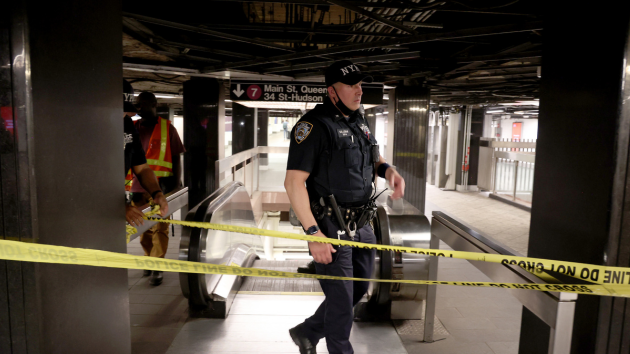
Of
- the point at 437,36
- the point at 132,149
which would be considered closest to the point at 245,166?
the point at 437,36

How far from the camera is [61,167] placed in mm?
1510

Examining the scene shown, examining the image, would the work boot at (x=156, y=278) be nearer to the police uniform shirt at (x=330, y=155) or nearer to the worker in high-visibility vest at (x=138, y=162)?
the worker in high-visibility vest at (x=138, y=162)

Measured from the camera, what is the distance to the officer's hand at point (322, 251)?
2.19m

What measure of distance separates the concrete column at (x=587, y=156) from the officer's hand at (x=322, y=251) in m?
1.11

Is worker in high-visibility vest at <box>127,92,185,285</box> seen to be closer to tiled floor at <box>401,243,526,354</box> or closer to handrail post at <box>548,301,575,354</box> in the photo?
tiled floor at <box>401,243,526,354</box>

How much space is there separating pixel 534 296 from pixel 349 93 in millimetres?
1452

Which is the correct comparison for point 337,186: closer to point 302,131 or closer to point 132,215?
point 302,131

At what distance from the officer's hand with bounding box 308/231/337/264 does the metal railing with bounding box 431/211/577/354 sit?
2.65ft

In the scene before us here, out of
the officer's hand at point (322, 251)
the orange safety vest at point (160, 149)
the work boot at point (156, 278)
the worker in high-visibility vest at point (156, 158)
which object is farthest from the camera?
the orange safety vest at point (160, 149)

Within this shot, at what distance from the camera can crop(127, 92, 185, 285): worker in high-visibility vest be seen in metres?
4.40

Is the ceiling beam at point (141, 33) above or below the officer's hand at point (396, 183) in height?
above

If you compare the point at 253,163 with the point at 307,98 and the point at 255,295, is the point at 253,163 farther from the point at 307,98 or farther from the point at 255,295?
the point at 255,295

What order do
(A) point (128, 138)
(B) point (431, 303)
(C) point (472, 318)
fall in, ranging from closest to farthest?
(A) point (128, 138) < (B) point (431, 303) < (C) point (472, 318)

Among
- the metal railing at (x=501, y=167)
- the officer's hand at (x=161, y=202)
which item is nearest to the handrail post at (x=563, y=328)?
the officer's hand at (x=161, y=202)
